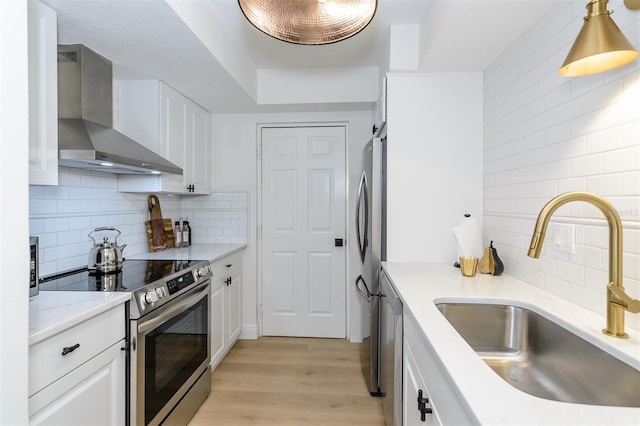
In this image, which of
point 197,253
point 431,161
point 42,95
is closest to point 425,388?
point 431,161

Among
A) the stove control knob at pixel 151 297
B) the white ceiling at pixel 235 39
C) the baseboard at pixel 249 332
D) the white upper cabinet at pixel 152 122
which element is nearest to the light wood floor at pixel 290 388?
the baseboard at pixel 249 332

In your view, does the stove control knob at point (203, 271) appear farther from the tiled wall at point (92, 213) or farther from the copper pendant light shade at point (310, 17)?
the copper pendant light shade at point (310, 17)

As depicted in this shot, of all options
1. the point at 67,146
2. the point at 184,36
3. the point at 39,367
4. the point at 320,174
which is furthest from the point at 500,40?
the point at 39,367

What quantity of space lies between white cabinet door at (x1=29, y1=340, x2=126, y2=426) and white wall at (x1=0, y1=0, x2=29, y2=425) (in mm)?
122

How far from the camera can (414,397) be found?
1231mm

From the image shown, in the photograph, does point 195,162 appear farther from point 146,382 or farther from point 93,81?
point 146,382

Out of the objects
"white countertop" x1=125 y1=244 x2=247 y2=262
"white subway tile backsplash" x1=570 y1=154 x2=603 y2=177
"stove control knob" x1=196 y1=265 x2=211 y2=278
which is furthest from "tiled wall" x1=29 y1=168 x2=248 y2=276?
"white subway tile backsplash" x1=570 y1=154 x2=603 y2=177

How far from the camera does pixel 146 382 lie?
1533 mm

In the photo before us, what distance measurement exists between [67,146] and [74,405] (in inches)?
42.6

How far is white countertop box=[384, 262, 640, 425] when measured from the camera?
0.61 meters

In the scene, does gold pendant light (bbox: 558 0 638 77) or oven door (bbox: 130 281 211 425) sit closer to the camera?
gold pendant light (bbox: 558 0 638 77)

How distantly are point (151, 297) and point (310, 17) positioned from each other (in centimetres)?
139

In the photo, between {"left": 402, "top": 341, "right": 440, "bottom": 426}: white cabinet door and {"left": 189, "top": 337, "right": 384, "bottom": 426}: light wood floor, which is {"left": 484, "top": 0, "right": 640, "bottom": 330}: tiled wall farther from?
{"left": 189, "top": 337, "right": 384, "bottom": 426}: light wood floor

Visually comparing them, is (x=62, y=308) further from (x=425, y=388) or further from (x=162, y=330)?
(x=425, y=388)
